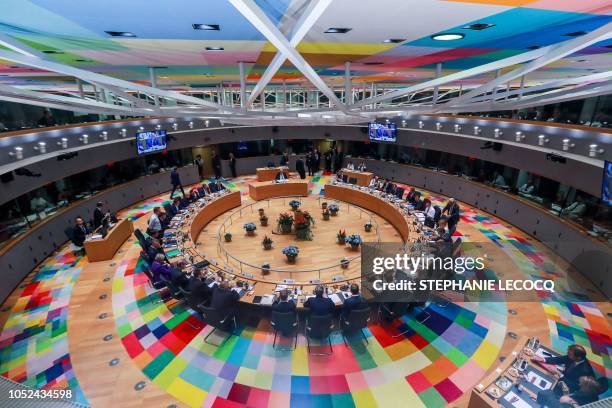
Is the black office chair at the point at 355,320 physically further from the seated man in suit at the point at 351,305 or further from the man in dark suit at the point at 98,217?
the man in dark suit at the point at 98,217

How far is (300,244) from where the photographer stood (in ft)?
38.1

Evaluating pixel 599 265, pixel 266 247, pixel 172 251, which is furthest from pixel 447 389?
pixel 172 251

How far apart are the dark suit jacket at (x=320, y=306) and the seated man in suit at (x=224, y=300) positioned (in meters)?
1.75

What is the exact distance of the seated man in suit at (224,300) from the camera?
6871mm

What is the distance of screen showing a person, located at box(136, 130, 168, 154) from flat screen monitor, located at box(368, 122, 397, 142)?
37.9ft

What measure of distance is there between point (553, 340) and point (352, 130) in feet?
51.8

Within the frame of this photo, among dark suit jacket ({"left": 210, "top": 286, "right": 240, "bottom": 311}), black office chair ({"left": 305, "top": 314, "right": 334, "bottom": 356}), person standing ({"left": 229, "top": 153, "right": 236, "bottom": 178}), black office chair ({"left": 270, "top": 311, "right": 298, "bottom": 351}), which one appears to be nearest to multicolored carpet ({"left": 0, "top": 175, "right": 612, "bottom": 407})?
black office chair ({"left": 305, "top": 314, "right": 334, "bottom": 356})

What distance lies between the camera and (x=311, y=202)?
51.8ft

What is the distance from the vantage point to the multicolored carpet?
230 inches

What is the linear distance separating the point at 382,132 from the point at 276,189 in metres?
7.03

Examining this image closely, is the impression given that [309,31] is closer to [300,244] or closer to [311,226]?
[300,244]

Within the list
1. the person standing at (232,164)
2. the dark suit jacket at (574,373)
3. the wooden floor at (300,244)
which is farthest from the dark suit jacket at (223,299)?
the person standing at (232,164)

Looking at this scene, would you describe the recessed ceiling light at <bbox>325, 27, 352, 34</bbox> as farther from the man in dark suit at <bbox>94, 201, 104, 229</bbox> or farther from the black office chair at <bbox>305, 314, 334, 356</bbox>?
the man in dark suit at <bbox>94, 201, 104, 229</bbox>

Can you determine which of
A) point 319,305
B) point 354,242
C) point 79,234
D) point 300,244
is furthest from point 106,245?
point 354,242
